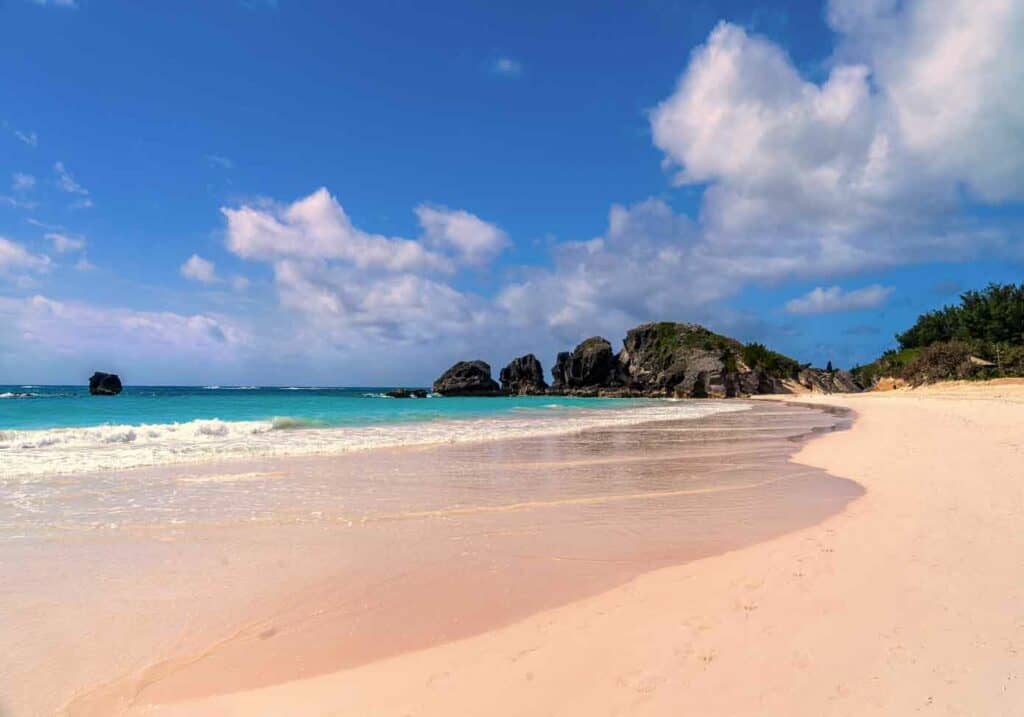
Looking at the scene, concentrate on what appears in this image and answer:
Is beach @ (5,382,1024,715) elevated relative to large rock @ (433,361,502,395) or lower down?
lower down

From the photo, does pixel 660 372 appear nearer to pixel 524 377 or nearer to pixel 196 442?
pixel 524 377

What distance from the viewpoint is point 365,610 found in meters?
5.64

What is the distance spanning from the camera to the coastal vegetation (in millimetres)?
70375

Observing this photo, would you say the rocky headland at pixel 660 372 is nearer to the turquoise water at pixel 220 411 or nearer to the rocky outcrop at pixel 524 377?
the rocky outcrop at pixel 524 377

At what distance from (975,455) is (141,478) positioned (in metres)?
20.5

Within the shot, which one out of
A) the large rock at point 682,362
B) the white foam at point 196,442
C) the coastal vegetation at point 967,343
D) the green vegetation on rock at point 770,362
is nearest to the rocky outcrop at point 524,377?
the large rock at point 682,362

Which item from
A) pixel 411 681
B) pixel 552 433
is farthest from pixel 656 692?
pixel 552 433

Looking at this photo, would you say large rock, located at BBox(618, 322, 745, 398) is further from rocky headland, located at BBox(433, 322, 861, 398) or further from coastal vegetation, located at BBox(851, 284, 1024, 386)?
coastal vegetation, located at BBox(851, 284, 1024, 386)

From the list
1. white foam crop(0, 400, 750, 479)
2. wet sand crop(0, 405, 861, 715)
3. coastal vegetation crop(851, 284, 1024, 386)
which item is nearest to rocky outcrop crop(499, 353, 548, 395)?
coastal vegetation crop(851, 284, 1024, 386)

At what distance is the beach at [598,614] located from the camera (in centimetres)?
389

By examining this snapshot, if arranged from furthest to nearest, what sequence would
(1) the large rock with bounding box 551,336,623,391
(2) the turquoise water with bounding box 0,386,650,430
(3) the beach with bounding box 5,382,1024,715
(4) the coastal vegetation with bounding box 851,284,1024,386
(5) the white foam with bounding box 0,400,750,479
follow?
(1) the large rock with bounding box 551,336,623,391
(4) the coastal vegetation with bounding box 851,284,1024,386
(2) the turquoise water with bounding box 0,386,650,430
(5) the white foam with bounding box 0,400,750,479
(3) the beach with bounding box 5,382,1024,715

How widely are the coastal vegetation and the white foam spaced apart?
67.5 meters

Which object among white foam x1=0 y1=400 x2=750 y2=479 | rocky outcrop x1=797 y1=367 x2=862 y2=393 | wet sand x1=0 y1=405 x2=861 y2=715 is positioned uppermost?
rocky outcrop x1=797 y1=367 x2=862 y2=393

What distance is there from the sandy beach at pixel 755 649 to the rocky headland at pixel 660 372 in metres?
98.8
